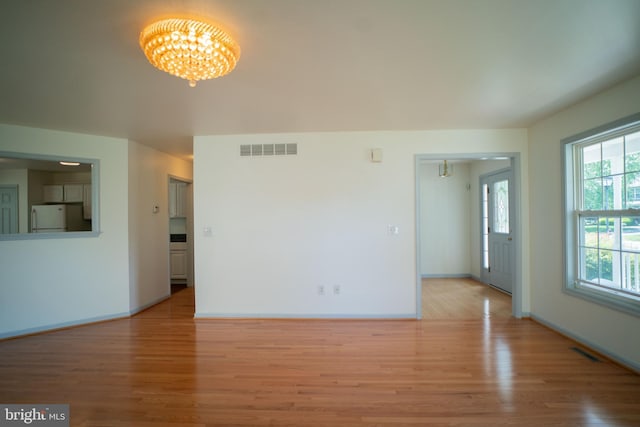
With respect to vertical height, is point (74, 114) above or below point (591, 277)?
above

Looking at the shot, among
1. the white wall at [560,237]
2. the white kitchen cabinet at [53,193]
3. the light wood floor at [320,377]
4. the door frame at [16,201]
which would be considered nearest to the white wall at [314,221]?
the white wall at [560,237]

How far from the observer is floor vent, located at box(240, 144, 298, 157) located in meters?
3.87

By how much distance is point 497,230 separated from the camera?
5.35m

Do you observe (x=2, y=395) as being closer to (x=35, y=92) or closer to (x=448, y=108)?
(x=35, y=92)

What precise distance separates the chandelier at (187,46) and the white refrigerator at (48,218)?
3.33 m

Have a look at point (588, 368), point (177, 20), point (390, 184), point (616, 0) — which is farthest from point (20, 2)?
point (588, 368)

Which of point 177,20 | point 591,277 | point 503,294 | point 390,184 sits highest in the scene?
point 177,20

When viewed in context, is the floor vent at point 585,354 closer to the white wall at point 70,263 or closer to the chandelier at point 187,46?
the chandelier at point 187,46

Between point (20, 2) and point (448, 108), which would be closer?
point (20, 2)

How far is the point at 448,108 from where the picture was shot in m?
3.05

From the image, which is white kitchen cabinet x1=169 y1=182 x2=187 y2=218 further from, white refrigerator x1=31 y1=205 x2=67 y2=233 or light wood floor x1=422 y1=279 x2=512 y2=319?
light wood floor x1=422 y1=279 x2=512 y2=319

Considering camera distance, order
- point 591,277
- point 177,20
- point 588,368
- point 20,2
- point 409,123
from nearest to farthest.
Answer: point 20,2 → point 177,20 → point 588,368 → point 591,277 → point 409,123

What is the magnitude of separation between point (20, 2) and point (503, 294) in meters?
6.42

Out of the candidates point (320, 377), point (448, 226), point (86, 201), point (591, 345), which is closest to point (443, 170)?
point (448, 226)
